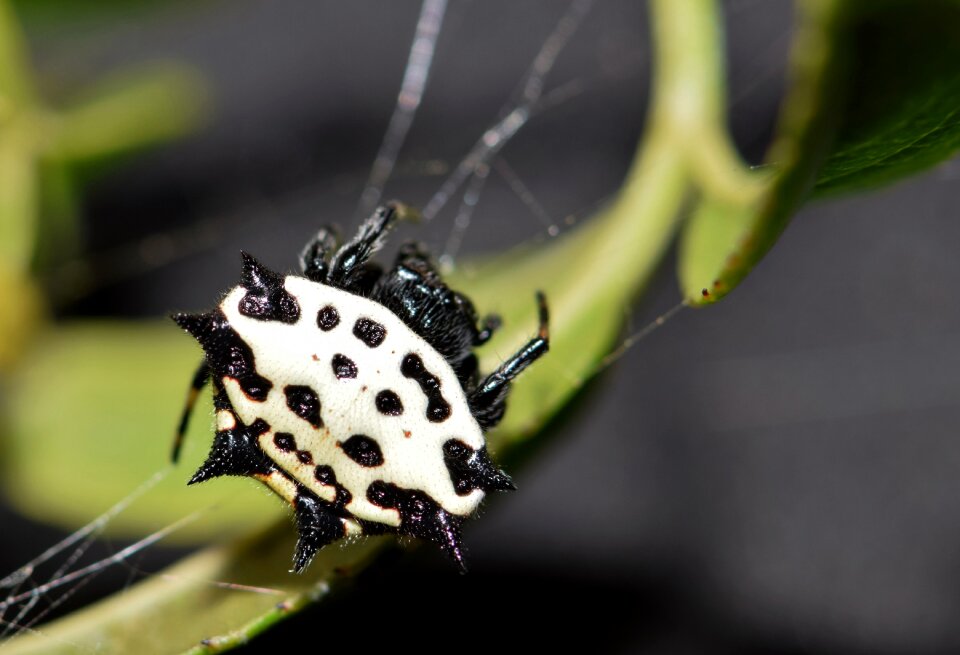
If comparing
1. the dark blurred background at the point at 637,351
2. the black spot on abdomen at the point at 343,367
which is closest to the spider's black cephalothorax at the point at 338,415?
the black spot on abdomen at the point at 343,367

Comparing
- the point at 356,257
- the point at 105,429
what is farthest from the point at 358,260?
the point at 105,429

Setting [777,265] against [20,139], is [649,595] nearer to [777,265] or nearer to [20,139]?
[777,265]

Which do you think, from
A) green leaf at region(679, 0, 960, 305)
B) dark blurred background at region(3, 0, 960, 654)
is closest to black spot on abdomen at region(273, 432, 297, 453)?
green leaf at region(679, 0, 960, 305)

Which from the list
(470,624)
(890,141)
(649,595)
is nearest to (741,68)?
(649,595)

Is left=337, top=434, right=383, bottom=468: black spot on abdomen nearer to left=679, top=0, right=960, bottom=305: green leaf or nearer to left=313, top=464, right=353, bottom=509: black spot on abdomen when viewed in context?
left=313, top=464, right=353, bottom=509: black spot on abdomen

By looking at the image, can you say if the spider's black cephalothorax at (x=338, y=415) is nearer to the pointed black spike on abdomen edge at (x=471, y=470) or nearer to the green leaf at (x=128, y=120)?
the pointed black spike on abdomen edge at (x=471, y=470)

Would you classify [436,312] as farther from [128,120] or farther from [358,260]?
[128,120]

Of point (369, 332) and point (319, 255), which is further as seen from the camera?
point (319, 255)
